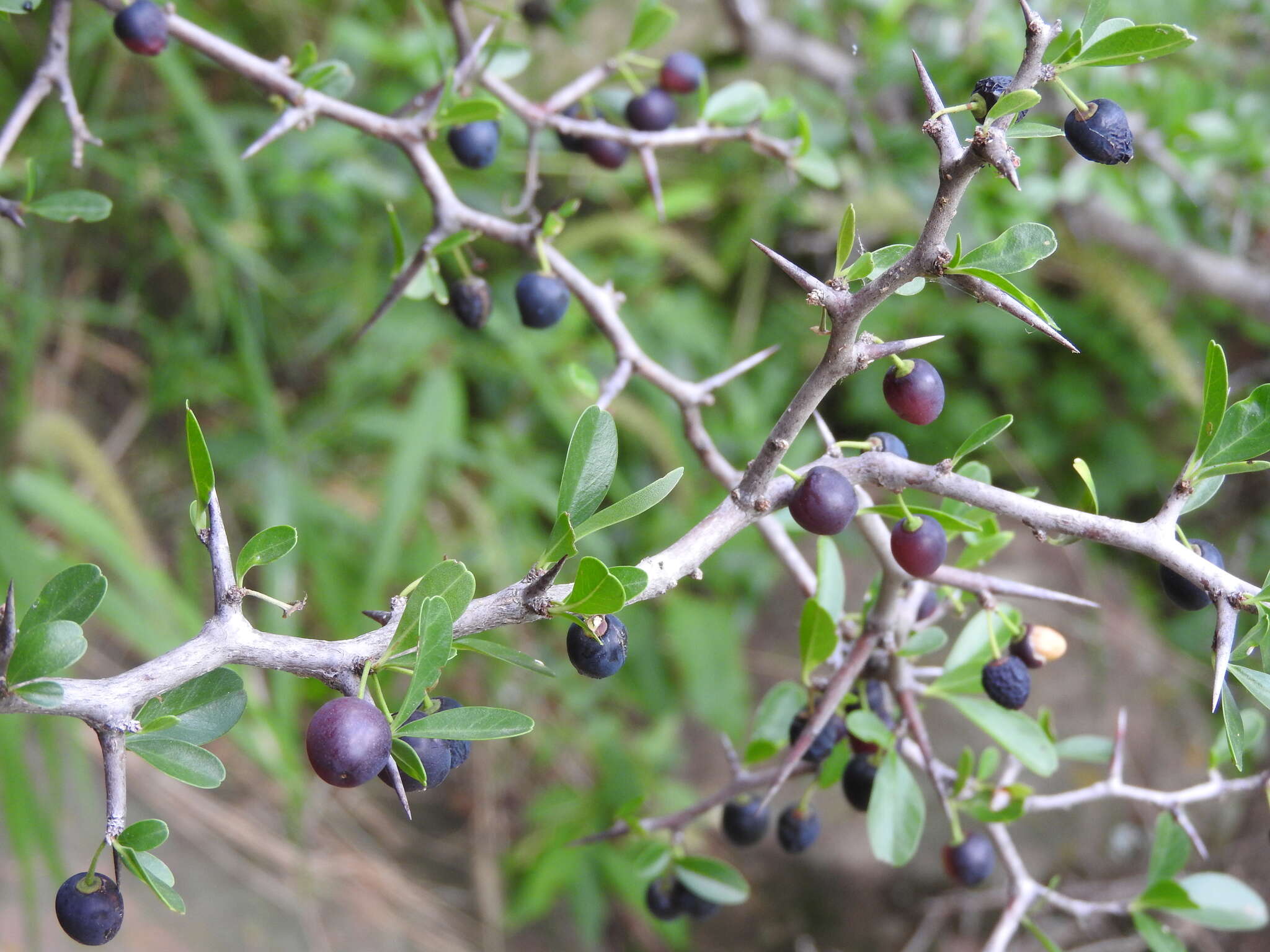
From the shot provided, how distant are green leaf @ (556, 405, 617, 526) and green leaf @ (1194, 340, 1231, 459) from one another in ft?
1.40

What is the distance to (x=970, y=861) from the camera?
3.49 ft

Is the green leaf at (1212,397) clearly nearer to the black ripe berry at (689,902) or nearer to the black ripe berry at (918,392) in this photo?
the black ripe berry at (918,392)

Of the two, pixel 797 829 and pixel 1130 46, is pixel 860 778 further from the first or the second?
pixel 1130 46

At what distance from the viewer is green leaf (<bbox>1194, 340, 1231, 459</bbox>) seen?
2.25ft

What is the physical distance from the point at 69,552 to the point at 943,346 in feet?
8.37

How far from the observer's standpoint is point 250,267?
8.46ft

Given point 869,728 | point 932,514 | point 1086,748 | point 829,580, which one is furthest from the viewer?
point 1086,748

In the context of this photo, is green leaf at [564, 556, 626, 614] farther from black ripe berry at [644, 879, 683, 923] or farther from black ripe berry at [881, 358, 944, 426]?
black ripe berry at [644, 879, 683, 923]

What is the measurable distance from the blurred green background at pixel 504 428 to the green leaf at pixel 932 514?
1.58 m

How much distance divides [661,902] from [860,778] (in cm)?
30

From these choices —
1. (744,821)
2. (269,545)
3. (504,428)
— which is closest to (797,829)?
(744,821)

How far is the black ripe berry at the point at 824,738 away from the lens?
3.12ft

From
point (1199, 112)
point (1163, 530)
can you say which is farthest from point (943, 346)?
point (1163, 530)

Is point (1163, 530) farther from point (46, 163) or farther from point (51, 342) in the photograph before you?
point (51, 342)
